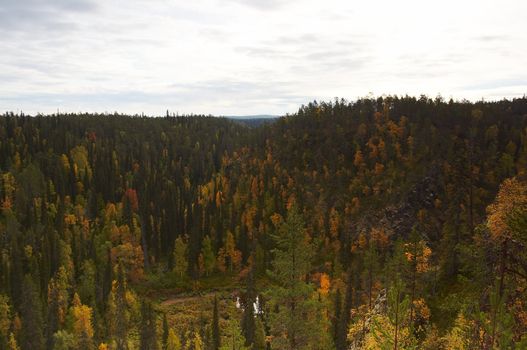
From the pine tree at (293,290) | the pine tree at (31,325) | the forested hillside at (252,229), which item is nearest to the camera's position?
the pine tree at (293,290)

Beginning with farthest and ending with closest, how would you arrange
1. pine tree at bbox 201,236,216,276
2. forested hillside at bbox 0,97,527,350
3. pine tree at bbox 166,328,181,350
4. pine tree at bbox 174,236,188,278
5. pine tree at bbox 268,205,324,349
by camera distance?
pine tree at bbox 201,236,216,276, pine tree at bbox 174,236,188,278, forested hillside at bbox 0,97,527,350, pine tree at bbox 166,328,181,350, pine tree at bbox 268,205,324,349

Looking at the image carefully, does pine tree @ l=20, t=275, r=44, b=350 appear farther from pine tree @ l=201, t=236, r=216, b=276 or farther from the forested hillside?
pine tree @ l=201, t=236, r=216, b=276

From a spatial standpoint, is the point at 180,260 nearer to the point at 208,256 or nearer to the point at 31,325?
the point at 208,256

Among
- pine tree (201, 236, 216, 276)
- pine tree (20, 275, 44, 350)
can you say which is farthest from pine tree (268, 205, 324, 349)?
pine tree (201, 236, 216, 276)

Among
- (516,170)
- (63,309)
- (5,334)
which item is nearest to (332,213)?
(516,170)

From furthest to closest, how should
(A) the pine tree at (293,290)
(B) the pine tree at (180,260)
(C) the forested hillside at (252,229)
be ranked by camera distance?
(B) the pine tree at (180,260), (C) the forested hillside at (252,229), (A) the pine tree at (293,290)

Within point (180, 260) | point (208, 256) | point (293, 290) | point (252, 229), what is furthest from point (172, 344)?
point (252, 229)

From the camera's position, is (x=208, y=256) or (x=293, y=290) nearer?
(x=293, y=290)

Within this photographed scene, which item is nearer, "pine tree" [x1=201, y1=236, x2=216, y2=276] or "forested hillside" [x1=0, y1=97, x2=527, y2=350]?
"forested hillside" [x1=0, y1=97, x2=527, y2=350]

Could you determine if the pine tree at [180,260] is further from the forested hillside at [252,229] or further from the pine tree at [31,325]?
the pine tree at [31,325]

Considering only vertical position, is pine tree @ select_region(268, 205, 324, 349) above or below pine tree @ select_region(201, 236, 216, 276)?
above

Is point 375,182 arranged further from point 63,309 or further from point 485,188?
point 63,309

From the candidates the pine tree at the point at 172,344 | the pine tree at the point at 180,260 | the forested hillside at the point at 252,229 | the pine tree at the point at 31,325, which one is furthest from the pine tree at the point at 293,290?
the pine tree at the point at 180,260
